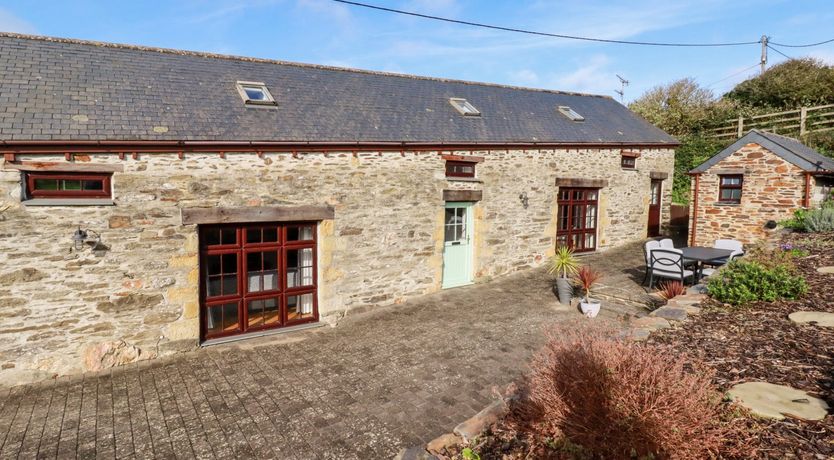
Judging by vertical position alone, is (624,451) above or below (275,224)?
below

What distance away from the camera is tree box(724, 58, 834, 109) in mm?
21094

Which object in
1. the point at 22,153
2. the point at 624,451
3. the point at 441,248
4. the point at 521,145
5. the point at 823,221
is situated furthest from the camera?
the point at 521,145

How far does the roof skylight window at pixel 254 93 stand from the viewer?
8.62 meters

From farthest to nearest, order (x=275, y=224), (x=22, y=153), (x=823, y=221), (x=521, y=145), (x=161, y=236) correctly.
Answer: (x=521, y=145) < (x=823, y=221) < (x=275, y=224) < (x=161, y=236) < (x=22, y=153)

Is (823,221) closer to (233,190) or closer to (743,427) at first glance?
(743,427)

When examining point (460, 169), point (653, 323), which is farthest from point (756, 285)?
point (460, 169)

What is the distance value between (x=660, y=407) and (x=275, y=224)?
6.58 metres

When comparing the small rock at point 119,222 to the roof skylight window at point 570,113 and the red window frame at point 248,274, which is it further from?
the roof skylight window at point 570,113

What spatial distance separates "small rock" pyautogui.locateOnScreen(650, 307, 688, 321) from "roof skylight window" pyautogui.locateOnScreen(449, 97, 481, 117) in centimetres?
714

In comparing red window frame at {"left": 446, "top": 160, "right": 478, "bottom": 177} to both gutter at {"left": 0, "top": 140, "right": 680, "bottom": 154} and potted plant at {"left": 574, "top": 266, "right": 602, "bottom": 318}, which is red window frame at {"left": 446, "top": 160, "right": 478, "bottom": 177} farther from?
potted plant at {"left": 574, "top": 266, "right": 602, "bottom": 318}

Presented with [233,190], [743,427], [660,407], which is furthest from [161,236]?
[743,427]

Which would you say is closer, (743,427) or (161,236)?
(743,427)

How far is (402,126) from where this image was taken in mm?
9805

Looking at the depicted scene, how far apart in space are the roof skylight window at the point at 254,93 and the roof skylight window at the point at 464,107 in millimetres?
4848
